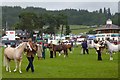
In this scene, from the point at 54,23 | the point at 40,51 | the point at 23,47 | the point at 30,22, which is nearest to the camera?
the point at 23,47

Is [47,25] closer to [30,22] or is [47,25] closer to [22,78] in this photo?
[30,22]

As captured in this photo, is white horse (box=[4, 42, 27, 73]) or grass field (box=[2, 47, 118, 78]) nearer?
grass field (box=[2, 47, 118, 78])

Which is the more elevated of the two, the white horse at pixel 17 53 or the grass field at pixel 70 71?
the white horse at pixel 17 53

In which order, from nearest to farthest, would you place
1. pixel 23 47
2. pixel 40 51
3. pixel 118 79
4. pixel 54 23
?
pixel 118 79 → pixel 23 47 → pixel 40 51 → pixel 54 23

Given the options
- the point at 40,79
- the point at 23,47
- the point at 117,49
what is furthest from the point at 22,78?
the point at 117,49

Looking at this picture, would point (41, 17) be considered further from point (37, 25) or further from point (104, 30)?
point (104, 30)

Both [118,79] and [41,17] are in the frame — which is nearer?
[118,79]

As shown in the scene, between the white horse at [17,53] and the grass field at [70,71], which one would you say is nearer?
the grass field at [70,71]

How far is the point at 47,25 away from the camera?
445 feet

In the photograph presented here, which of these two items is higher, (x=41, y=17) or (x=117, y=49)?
(x=41, y=17)

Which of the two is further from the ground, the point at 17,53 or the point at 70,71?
the point at 17,53

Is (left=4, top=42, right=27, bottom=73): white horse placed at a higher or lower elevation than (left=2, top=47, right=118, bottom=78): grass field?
higher

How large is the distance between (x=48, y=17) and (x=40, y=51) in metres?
104

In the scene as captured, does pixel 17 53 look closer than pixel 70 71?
Yes
